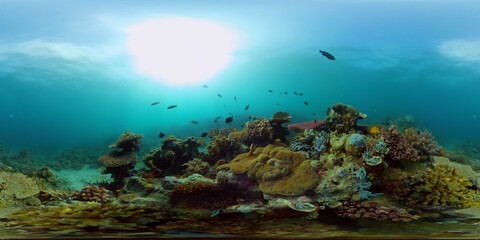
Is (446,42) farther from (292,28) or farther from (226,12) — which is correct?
(226,12)

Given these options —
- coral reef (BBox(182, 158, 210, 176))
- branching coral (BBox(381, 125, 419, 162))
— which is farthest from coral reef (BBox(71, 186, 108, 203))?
branching coral (BBox(381, 125, 419, 162))

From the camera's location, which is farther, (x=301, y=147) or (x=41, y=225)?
(x=301, y=147)

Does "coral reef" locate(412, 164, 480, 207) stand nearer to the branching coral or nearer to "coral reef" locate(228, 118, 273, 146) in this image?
the branching coral

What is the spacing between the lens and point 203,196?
443 cm

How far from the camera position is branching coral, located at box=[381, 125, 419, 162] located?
460cm

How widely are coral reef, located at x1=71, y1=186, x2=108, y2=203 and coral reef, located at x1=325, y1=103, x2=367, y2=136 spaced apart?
5.13 meters

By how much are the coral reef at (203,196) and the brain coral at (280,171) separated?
56cm

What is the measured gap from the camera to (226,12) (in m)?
8.11

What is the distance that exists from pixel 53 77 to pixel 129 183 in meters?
24.3

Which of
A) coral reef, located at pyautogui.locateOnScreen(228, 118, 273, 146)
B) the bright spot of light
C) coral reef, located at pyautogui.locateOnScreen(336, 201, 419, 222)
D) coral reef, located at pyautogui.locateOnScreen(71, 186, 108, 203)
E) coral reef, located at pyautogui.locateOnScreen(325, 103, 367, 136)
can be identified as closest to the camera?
coral reef, located at pyautogui.locateOnScreen(336, 201, 419, 222)

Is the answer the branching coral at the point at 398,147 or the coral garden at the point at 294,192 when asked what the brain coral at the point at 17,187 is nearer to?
the coral garden at the point at 294,192

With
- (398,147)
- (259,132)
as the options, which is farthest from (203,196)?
(398,147)

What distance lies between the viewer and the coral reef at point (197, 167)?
6270 mm

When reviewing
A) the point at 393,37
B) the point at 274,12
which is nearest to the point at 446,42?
the point at 393,37
